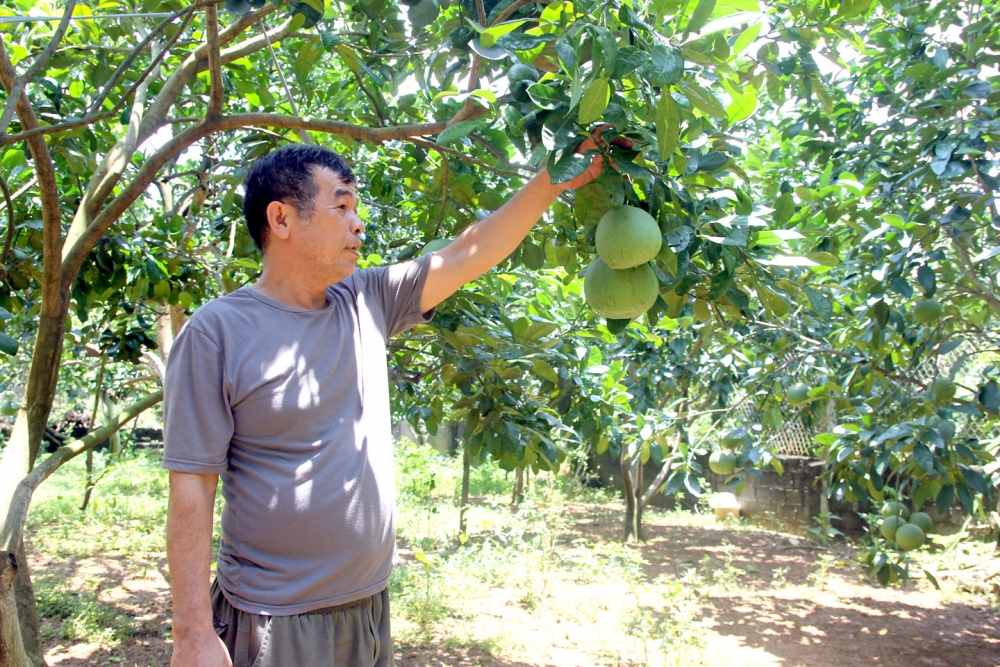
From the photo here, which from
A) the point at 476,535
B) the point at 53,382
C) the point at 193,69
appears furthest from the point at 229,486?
the point at 476,535

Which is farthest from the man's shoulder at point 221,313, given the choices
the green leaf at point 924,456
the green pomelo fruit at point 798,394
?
the green pomelo fruit at point 798,394

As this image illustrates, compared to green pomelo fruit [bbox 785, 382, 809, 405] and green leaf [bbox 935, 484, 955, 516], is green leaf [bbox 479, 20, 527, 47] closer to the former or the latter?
green leaf [bbox 935, 484, 955, 516]

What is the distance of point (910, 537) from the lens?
3609 mm

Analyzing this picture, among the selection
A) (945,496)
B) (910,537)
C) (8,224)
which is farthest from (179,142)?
(910,537)

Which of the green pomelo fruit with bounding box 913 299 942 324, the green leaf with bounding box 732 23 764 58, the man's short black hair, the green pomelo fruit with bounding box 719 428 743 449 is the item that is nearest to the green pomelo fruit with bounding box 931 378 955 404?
the green pomelo fruit with bounding box 913 299 942 324

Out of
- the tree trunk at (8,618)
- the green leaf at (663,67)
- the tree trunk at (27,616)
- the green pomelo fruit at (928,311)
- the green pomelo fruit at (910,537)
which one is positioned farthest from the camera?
the green pomelo fruit at (910,537)

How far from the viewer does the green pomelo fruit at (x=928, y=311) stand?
3.22 meters

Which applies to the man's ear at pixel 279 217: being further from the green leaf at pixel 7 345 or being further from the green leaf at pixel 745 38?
the green leaf at pixel 745 38

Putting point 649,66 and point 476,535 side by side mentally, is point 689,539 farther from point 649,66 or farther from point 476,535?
point 649,66

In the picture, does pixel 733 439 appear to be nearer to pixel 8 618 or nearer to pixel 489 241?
pixel 489 241

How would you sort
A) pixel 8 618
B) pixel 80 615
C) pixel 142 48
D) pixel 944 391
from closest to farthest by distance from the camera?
pixel 8 618 < pixel 142 48 < pixel 944 391 < pixel 80 615

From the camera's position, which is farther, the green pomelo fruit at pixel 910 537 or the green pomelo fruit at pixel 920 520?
the green pomelo fruit at pixel 920 520

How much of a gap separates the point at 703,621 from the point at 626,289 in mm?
4329

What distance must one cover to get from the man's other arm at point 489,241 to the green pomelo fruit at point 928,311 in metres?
2.35
